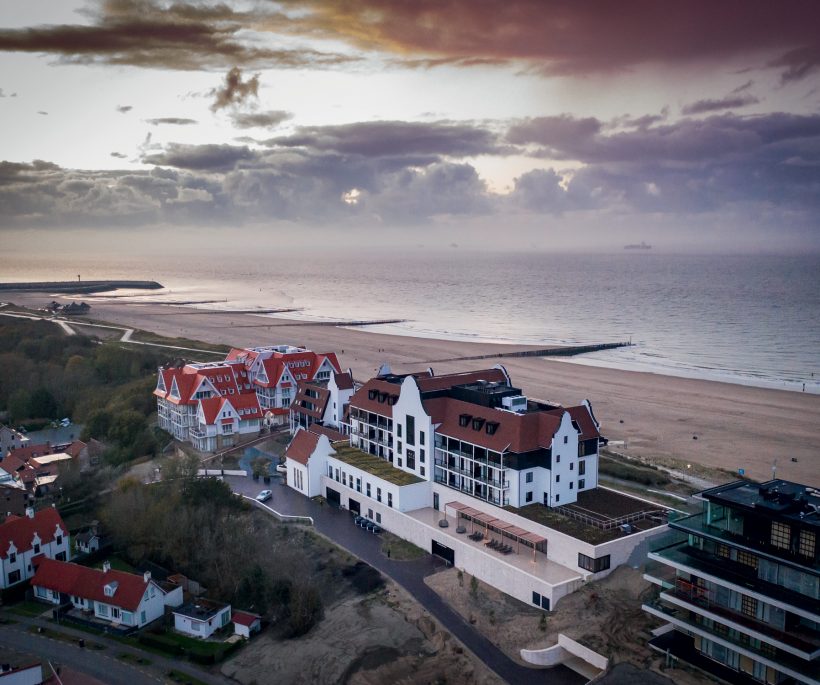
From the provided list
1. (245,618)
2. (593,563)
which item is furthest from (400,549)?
(593,563)

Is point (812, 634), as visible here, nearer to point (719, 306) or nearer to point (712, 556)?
point (712, 556)

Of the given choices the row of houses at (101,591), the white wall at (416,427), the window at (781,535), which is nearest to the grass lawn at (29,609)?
the row of houses at (101,591)

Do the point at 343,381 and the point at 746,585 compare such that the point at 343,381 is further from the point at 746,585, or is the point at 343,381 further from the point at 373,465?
the point at 746,585

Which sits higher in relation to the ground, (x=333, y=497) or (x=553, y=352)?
(x=553, y=352)

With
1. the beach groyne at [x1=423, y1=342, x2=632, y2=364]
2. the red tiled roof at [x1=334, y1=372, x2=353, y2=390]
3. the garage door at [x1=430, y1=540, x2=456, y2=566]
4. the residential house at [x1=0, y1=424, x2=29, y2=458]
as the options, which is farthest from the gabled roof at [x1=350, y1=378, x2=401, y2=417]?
the beach groyne at [x1=423, y1=342, x2=632, y2=364]

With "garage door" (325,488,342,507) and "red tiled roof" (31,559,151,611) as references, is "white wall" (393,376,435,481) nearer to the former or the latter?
"garage door" (325,488,342,507)

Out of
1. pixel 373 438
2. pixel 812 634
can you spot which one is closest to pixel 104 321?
pixel 373 438

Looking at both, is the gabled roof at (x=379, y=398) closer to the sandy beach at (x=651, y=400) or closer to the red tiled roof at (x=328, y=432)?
the red tiled roof at (x=328, y=432)
